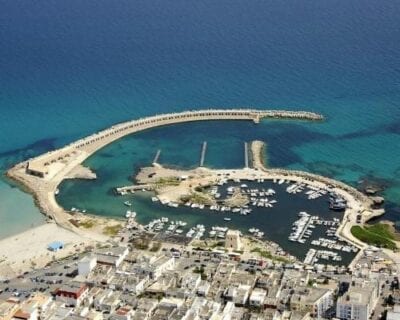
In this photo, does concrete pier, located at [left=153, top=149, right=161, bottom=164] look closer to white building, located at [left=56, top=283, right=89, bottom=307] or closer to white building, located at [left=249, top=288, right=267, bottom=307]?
white building, located at [left=56, top=283, right=89, bottom=307]

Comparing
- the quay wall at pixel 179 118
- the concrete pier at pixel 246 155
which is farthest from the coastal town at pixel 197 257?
the quay wall at pixel 179 118

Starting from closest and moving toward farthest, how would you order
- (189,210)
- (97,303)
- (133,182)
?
(97,303) → (189,210) → (133,182)

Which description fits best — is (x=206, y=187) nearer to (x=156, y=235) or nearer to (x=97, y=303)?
(x=156, y=235)

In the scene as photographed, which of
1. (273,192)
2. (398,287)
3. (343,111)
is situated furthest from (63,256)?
(343,111)

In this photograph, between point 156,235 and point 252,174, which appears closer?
point 156,235

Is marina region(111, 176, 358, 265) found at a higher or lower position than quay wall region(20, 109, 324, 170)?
lower

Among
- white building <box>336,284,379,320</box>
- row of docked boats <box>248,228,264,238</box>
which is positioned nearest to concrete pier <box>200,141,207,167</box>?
row of docked boats <box>248,228,264,238</box>
